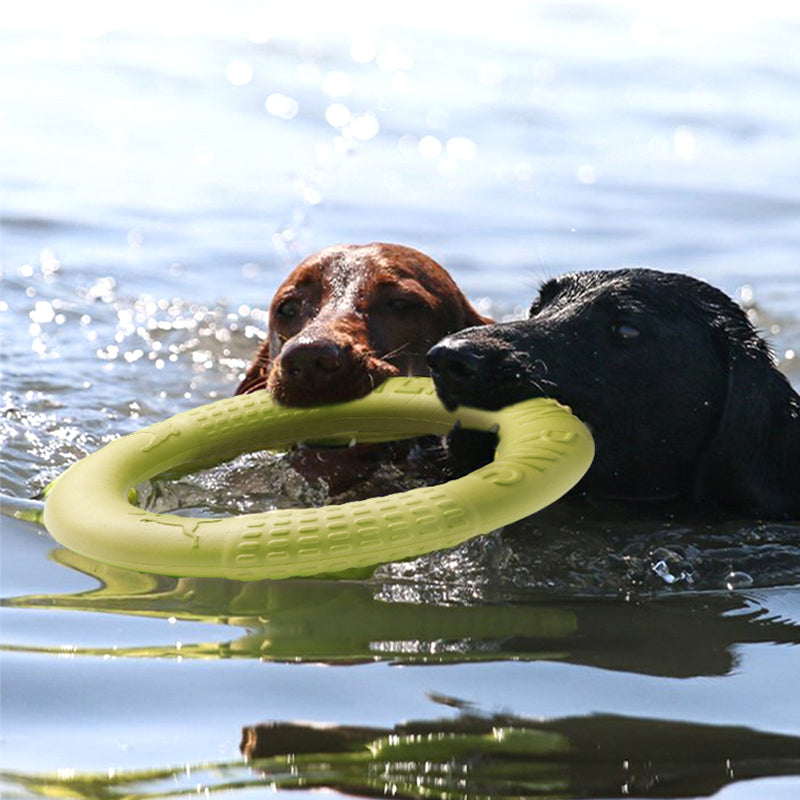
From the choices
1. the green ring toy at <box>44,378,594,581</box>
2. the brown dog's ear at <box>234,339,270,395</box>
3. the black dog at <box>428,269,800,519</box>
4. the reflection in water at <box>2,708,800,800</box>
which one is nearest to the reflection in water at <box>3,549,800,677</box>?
the green ring toy at <box>44,378,594,581</box>

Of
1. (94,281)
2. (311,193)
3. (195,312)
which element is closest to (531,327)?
(195,312)

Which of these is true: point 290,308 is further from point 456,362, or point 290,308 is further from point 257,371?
point 456,362

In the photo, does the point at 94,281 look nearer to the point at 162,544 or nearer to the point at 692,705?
the point at 162,544

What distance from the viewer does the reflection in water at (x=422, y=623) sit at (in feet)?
13.9

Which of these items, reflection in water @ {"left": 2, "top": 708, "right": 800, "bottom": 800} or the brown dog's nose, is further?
the brown dog's nose

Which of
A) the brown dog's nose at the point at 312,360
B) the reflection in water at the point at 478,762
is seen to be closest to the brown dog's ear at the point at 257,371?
the brown dog's nose at the point at 312,360

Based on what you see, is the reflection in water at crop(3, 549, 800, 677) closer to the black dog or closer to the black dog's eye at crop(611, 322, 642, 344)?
the black dog

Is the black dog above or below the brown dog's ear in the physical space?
below

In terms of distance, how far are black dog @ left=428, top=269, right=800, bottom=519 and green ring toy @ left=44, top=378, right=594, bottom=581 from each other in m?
0.26

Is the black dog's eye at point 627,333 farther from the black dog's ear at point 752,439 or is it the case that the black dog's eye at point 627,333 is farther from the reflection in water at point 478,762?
the reflection in water at point 478,762

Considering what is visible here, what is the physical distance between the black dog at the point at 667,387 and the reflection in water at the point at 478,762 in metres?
1.68

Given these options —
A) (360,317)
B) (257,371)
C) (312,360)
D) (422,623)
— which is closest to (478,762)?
(422,623)

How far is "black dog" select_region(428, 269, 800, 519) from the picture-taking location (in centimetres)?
537

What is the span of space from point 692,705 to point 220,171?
10.4 m
